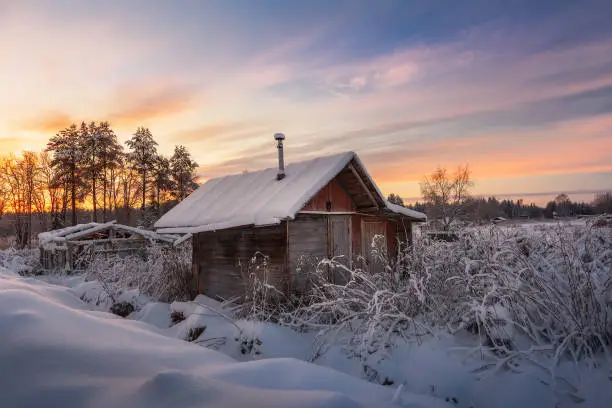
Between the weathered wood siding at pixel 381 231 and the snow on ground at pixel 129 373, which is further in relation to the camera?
the weathered wood siding at pixel 381 231

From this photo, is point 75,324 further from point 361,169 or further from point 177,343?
point 361,169

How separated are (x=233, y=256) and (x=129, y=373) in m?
7.95

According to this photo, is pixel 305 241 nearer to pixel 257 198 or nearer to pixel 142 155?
pixel 257 198

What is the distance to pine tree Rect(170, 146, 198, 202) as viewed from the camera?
121 feet

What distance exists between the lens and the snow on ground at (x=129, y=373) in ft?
8.50

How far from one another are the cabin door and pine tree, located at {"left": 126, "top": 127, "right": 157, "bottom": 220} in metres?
28.2

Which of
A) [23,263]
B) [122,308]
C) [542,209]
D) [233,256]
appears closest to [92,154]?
[23,263]

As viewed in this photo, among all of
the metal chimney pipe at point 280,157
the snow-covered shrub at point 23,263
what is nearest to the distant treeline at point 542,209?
the metal chimney pipe at point 280,157

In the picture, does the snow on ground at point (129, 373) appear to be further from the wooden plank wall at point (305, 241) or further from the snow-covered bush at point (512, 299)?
the wooden plank wall at point (305, 241)

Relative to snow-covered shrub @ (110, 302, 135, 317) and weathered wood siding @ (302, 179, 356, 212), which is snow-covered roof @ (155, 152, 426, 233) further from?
snow-covered shrub @ (110, 302, 135, 317)

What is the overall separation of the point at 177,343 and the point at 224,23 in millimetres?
9159

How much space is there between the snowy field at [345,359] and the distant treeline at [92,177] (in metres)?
31.2

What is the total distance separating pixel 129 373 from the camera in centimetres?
308

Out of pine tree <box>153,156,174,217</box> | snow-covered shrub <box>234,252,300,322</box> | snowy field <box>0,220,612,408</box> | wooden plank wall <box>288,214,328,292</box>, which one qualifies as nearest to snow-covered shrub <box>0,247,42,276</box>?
pine tree <box>153,156,174,217</box>
